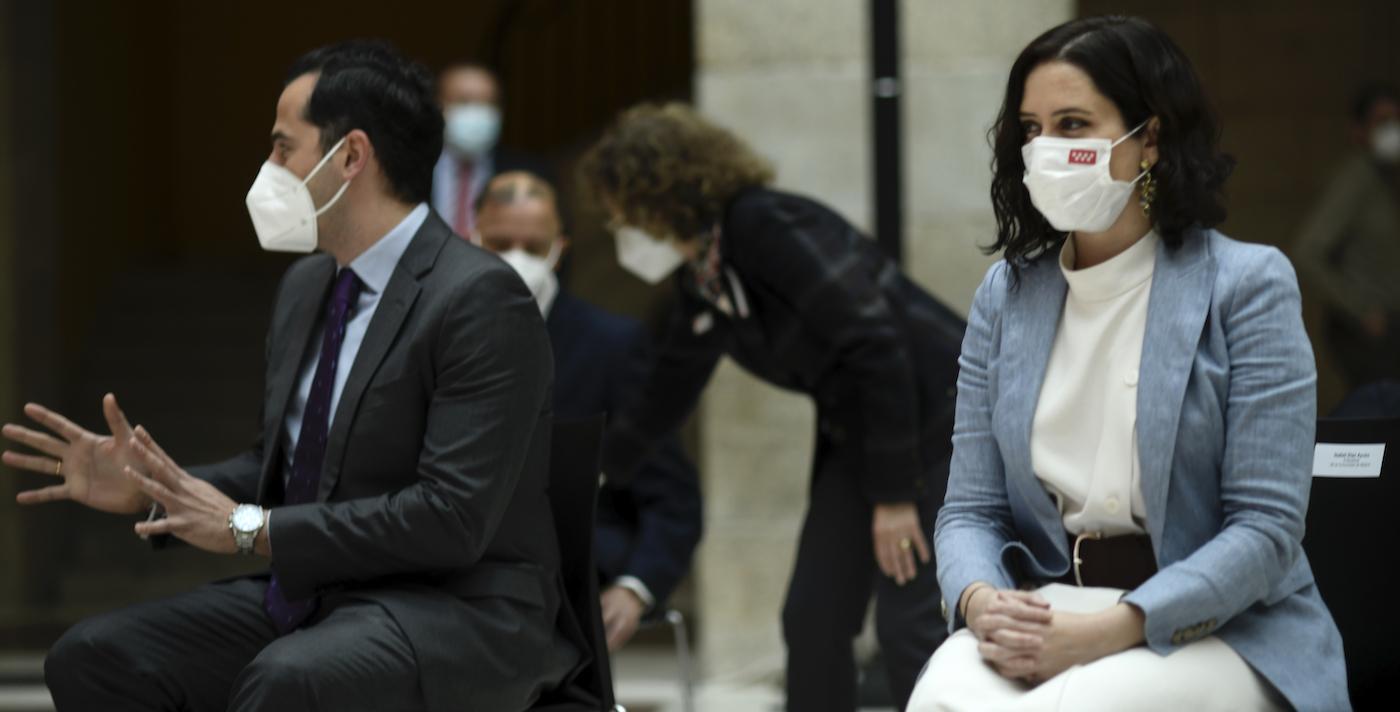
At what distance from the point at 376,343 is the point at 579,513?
55cm

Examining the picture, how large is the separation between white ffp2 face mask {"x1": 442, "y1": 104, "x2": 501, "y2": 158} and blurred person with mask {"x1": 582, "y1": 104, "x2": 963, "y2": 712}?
6.91ft

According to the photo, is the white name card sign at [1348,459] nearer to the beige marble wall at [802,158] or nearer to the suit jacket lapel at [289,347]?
the suit jacket lapel at [289,347]

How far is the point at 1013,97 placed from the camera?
9.37ft

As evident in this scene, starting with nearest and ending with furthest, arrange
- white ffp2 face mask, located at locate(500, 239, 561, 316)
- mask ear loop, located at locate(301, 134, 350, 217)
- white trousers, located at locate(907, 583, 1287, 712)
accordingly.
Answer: white trousers, located at locate(907, 583, 1287, 712), mask ear loop, located at locate(301, 134, 350, 217), white ffp2 face mask, located at locate(500, 239, 561, 316)

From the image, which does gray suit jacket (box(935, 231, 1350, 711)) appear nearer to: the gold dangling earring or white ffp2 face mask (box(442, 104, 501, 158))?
the gold dangling earring

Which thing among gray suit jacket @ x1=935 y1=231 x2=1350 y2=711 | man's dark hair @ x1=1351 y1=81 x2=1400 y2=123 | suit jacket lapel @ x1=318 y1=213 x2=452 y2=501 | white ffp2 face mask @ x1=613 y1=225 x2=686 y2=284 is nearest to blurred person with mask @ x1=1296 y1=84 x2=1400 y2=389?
man's dark hair @ x1=1351 y1=81 x2=1400 y2=123

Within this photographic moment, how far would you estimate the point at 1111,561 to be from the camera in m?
2.69

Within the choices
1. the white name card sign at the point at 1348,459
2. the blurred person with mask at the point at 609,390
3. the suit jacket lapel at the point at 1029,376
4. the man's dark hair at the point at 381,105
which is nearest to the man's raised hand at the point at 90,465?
the man's dark hair at the point at 381,105

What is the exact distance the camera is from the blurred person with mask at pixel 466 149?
6.26 m

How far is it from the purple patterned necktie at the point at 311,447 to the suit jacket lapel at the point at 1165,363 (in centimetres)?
135

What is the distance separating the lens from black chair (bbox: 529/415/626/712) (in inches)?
134

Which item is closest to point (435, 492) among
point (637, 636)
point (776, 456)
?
point (776, 456)

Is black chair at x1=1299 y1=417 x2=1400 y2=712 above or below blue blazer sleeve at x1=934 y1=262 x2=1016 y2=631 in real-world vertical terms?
below

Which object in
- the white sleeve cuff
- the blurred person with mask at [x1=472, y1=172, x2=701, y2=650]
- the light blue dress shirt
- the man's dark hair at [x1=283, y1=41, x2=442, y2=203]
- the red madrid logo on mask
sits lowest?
the white sleeve cuff
